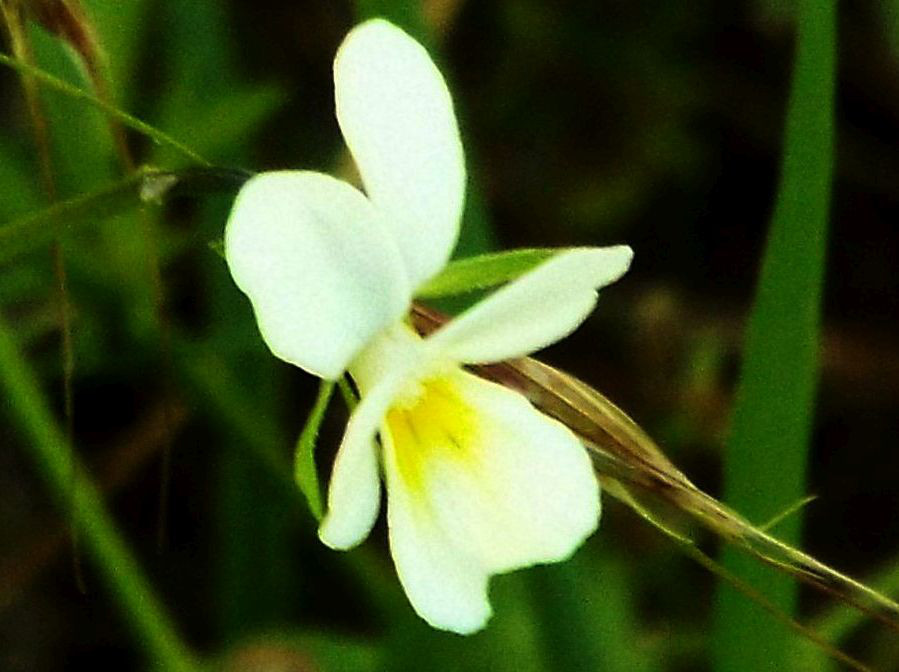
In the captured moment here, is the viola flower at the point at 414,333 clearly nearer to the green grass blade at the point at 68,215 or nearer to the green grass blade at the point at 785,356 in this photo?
the green grass blade at the point at 68,215

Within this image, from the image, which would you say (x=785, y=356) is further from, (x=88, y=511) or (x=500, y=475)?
(x=88, y=511)

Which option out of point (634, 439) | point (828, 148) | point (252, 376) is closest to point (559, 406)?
point (634, 439)

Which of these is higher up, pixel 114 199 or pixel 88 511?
pixel 114 199

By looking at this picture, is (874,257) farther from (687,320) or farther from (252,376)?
(252,376)

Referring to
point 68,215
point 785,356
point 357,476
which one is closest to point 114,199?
point 68,215

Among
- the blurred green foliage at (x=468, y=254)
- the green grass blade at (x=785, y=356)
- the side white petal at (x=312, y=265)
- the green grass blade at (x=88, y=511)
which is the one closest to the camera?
the side white petal at (x=312, y=265)

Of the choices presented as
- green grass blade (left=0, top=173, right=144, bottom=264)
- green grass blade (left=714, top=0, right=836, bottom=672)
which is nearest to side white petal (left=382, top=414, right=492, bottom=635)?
green grass blade (left=0, top=173, right=144, bottom=264)

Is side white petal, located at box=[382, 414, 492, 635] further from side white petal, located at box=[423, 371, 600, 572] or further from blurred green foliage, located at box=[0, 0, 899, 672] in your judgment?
blurred green foliage, located at box=[0, 0, 899, 672]

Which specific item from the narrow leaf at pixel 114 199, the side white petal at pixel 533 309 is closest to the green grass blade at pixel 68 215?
the narrow leaf at pixel 114 199
